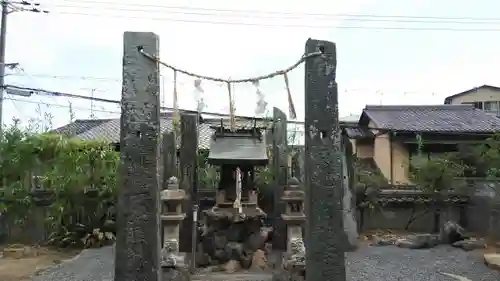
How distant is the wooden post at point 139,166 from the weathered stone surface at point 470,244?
956 cm

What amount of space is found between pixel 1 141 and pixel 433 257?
1215 cm

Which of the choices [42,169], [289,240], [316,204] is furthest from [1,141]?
[316,204]

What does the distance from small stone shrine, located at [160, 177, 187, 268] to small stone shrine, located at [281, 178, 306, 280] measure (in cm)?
177

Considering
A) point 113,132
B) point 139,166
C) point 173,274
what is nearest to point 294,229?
A: point 173,274

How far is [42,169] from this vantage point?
47.9ft

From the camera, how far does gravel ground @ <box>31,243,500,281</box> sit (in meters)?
9.31

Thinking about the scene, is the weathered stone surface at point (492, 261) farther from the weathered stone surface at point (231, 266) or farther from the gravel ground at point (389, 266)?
the weathered stone surface at point (231, 266)

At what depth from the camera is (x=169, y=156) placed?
10438 millimetres

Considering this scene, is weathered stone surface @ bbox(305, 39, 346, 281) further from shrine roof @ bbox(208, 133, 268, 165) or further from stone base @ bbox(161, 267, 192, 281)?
shrine roof @ bbox(208, 133, 268, 165)

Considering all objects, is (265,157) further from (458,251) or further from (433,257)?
(458,251)

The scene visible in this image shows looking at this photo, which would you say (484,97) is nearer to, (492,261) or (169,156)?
(492,261)

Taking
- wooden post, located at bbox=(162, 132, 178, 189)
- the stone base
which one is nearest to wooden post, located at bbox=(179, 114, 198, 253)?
wooden post, located at bbox=(162, 132, 178, 189)

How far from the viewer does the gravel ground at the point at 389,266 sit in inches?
367

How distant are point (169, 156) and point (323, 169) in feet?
19.2
